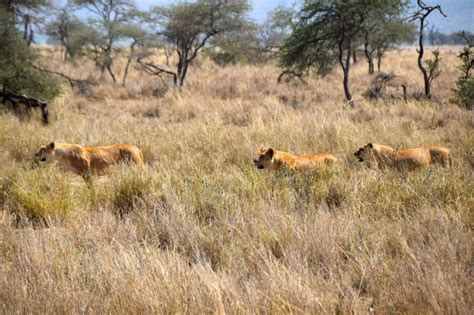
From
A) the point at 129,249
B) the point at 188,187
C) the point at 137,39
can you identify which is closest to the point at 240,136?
the point at 188,187

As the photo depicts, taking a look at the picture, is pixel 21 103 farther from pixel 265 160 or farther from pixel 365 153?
pixel 365 153

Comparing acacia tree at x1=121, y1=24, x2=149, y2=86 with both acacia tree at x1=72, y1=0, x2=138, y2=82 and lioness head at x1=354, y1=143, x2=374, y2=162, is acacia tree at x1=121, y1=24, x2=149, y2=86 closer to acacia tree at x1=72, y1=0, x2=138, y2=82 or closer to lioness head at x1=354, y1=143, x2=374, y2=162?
acacia tree at x1=72, y1=0, x2=138, y2=82

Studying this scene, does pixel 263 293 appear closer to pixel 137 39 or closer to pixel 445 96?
pixel 445 96

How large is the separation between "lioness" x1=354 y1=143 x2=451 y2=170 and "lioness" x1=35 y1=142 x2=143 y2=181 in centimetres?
366

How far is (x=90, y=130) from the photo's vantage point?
948 cm

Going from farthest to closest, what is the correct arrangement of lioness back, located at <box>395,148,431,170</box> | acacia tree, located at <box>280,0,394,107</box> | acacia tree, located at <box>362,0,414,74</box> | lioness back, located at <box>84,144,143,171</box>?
acacia tree, located at <box>362,0,414,74</box>, acacia tree, located at <box>280,0,394,107</box>, lioness back, located at <box>84,144,143,171</box>, lioness back, located at <box>395,148,431,170</box>

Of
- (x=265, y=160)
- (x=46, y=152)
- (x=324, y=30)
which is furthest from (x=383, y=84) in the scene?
(x=46, y=152)

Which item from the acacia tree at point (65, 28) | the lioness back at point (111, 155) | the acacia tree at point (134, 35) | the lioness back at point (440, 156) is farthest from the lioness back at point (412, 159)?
the acacia tree at point (65, 28)

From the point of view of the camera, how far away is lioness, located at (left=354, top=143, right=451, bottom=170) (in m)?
5.81

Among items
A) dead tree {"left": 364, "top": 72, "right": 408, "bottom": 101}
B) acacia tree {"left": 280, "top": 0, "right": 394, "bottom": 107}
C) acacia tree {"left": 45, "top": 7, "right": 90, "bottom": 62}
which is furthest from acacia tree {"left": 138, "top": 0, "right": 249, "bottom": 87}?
acacia tree {"left": 45, "top": 7, "right": 90, "bottom": 62}

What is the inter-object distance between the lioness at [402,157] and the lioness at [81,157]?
3656 mm

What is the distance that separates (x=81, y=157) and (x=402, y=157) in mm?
5019

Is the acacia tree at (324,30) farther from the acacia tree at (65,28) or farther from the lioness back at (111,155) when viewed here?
the acacia tree at (65,28)

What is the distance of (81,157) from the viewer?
19.5 ft
